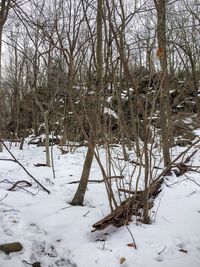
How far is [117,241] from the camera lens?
3227 millimetres

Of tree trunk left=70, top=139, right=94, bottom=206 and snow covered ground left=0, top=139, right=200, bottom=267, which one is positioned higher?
tree trunk left=70, top=139, right=94, bottom=206

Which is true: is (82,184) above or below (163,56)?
below

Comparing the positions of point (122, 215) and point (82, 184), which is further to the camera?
point (82, 184)

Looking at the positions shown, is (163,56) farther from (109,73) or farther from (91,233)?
(91,233)

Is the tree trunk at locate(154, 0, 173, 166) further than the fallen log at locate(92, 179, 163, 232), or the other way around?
the fallen log at locate(92, 179, 163, 232)

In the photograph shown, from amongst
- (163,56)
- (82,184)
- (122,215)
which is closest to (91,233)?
(122,215)

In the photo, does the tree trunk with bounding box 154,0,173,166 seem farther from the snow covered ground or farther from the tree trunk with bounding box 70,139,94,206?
the tree trunk with bounding box 70,139,94,206

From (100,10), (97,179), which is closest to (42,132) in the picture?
(97,179)

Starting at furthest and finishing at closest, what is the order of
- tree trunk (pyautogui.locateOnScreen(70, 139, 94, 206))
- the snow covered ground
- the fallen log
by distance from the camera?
tree trunk (pyautogui.locateOnScreen(70, 139, 94, 206)) → the fallen log → the snow covered ground

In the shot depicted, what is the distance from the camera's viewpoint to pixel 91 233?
346 centimetres

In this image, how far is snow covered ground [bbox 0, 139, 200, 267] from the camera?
2.99 meters

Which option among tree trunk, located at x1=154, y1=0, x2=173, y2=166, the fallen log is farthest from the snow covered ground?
tree trunk, located at x1=154, y1=0, x2=173, y2=166

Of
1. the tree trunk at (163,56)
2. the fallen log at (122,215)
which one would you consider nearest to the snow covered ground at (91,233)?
the fallen log at (122,215)

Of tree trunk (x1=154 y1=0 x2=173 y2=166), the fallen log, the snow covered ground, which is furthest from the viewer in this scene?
the fallen log
